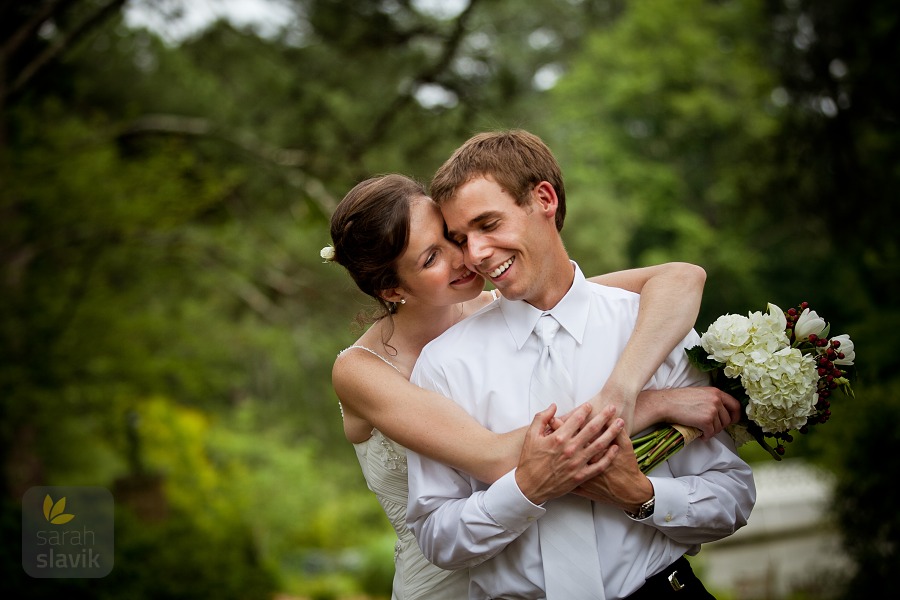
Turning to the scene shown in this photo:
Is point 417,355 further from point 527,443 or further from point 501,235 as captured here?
point 527,443

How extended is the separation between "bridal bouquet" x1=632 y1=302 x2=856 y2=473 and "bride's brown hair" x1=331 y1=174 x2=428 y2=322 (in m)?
0.94

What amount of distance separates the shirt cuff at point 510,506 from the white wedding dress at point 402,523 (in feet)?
2.02

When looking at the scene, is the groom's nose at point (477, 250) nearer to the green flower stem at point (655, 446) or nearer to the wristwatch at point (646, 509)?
the green flower stem at point (655, 446)

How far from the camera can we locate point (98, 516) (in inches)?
249

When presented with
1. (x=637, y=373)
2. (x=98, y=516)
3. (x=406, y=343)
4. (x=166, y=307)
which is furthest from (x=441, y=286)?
(x=166, y=307)

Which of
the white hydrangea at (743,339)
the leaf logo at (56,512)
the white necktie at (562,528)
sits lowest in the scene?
the leaf logo at (56,512)

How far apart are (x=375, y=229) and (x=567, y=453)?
939 mm

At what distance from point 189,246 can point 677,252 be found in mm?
14053

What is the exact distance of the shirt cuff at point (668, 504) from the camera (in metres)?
2.32

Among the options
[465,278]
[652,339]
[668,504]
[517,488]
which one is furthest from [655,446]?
[465,278]

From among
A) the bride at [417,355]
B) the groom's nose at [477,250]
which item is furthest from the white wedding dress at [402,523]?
the groom's nose at [477,250]

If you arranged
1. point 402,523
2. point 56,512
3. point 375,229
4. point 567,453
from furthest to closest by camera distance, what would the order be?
point 56,512, point 402,523, point 375,229, point 567,453

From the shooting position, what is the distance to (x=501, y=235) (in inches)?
99.3

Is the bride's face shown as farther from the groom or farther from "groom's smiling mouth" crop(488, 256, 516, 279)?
"groom's smiling mouth" crop(488, 256, 516, 279)
